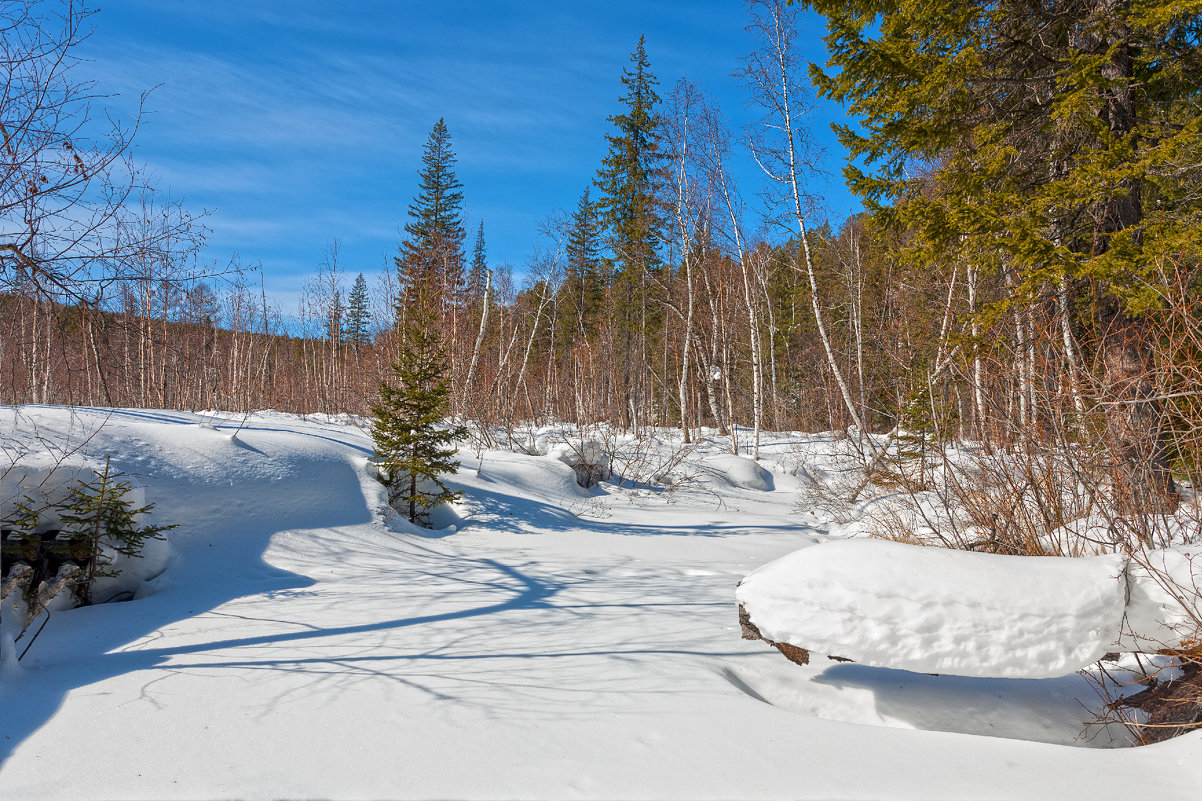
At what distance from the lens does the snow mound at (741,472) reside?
Result: 13.6 metres

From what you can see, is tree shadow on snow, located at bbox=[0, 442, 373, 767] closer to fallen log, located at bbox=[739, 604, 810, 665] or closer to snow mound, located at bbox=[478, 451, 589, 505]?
snow mound, located at bbox=[478, 451, 589, 505]

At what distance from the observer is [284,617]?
4.48 m

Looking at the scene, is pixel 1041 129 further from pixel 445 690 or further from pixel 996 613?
pixel 445 690

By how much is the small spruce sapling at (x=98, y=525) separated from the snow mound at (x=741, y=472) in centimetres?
1058

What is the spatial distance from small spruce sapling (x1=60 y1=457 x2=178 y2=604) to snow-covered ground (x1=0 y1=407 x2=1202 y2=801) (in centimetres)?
35

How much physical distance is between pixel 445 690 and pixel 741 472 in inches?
439

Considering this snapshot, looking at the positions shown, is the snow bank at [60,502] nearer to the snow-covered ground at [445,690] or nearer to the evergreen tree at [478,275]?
the snow-covered ground at [445,690]

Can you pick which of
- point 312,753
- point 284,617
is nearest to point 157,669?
point 284,617

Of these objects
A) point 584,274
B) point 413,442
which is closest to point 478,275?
point 584,274

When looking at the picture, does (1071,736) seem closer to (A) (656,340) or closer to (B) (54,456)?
(B) (54,456)

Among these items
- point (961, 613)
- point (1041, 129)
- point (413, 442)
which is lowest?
point (961, 613)

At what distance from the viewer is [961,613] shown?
298cm

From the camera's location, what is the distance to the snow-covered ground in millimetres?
2516

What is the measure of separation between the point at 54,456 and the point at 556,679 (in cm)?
468
